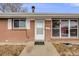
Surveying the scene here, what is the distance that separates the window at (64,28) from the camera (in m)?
10.8

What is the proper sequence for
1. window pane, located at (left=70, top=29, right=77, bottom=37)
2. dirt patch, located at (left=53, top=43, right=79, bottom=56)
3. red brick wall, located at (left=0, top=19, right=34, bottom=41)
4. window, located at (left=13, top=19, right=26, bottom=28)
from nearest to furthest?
dirt patch, located at (left=53, top=43, right=79, bottom=56) < red brick wall, located at (left=0, top=19, right=34, bottom=41) < window, located at (left=13, top=19, right=26, bottom=28) < window pane, located at (left=70, top=29, right=77, bottom=37)

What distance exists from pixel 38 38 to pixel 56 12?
170cm

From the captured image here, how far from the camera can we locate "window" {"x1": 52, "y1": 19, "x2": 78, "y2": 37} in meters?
10.8

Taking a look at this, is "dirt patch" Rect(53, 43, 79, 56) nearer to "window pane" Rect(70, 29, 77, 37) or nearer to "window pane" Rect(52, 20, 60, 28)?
"window pane" Rect(70, 29, 77, 37)

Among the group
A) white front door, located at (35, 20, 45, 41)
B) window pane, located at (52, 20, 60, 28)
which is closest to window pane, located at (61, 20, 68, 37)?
window pane, located at (52, 20, 60, 28)

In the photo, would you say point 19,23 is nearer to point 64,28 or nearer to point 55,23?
point 55,23

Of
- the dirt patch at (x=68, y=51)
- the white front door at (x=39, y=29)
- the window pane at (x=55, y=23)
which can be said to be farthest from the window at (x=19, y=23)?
the dirt patch at (x=68, y=51)

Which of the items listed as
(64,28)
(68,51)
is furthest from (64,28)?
(68,51)

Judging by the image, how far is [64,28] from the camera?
35.6ft

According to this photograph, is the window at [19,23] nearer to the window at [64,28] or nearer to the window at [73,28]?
the window at [64,28]

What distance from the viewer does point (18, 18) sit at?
10.5m

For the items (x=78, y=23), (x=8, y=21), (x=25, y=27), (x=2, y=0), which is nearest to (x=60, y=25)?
(x=78, y=23)

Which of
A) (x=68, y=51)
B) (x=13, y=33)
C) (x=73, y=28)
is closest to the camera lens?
(x=68, y=51)

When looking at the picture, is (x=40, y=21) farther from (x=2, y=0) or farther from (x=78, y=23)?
(x=2, y=0)
